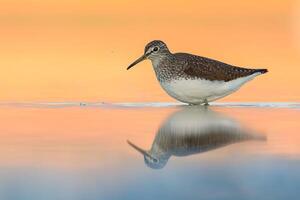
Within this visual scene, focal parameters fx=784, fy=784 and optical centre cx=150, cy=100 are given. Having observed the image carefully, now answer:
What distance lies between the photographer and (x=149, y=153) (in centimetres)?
738

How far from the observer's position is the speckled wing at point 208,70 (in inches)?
503

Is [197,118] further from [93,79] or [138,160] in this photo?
[93,79]

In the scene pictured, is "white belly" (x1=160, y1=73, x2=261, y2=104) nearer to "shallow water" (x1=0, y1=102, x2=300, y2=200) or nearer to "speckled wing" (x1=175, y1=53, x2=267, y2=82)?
"speckled wing" (x1=175, y1=53, x2=267, y2=82)

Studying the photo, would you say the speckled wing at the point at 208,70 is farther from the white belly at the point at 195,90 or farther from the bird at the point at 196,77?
the white belly at the point at 195,90

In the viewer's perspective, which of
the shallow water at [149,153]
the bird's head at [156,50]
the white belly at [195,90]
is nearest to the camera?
the shallow water at [149,153]

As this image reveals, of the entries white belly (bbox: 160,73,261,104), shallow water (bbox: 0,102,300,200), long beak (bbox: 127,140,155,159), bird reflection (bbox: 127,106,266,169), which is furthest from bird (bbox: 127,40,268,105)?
long beak (bbox: 127,140,155,159)

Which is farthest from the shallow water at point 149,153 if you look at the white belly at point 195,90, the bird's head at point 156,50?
the bird's head at point 156,50

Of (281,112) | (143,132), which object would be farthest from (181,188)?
(281,112)

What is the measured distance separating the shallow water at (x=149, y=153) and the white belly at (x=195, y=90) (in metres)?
0.76

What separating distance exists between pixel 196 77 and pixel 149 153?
5.46m

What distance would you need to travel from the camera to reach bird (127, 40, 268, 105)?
12.6 m

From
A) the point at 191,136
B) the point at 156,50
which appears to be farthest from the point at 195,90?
the point at 191,136

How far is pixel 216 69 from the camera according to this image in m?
13.1

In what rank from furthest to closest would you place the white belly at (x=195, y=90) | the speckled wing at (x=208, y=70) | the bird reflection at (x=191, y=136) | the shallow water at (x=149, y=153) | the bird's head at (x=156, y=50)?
the bird's head at (x=156, y=50) → the speckled wing at (x=208, y=70) → the white belly at (x=195, y=90) → the bird reflection at (x=191, y=136) → the shallow water at (x=149, y=153)
